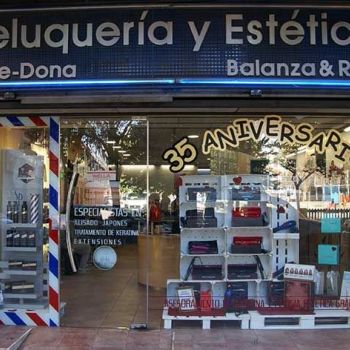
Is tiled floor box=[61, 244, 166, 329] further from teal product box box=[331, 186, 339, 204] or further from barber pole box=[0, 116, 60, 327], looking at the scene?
teal product box box=[331, 186, 339, 204]

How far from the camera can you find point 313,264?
8.05 m

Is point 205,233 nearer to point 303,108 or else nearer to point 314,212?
point 314,212

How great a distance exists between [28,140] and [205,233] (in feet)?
8.72

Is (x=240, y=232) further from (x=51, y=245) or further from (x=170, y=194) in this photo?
(x=51, y=245)

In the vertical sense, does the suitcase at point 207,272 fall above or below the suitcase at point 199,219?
below

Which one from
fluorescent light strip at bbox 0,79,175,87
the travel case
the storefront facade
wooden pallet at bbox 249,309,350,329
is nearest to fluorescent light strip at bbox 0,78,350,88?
fluorescent light strip at bbox 0,79,175,87

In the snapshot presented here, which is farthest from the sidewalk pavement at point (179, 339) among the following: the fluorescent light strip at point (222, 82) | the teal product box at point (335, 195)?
the fluorescent light strip at point (222, 82)

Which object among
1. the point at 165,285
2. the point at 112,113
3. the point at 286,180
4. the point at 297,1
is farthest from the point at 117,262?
the point at 297,1

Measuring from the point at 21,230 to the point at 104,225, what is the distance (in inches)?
46.1

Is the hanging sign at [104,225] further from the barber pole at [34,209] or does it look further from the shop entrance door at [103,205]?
the barber pole at [34,209]

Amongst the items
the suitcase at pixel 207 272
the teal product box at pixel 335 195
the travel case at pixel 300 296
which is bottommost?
the travel case at pixel 300 296

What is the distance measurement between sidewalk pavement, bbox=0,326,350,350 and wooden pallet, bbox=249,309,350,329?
0.13m

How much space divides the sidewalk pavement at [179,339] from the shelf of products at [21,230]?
529 mm

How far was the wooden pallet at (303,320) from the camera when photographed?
301 inches
